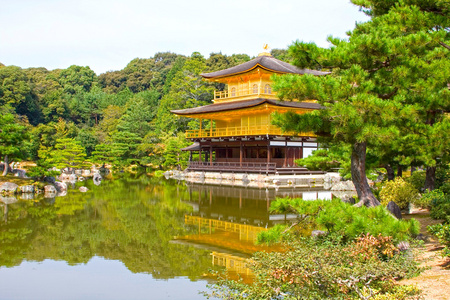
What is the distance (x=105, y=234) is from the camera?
10023mm

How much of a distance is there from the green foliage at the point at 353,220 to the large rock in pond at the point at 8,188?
48.7ft

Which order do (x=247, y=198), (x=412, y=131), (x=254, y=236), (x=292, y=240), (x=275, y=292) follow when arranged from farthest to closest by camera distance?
(x=247, y=198) → (x=254, y=236) → (x=412, y=131) → (x=292, y=240) → (x=275, y=292)

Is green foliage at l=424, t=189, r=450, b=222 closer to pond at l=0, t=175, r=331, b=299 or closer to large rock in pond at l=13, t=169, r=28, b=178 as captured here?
pond at l=0, t=175, r=331, b=299

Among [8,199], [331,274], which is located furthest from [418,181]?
[8,199]

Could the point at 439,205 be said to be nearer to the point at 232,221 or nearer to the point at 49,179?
the point at 232,221

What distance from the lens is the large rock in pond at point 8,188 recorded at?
57.4ft

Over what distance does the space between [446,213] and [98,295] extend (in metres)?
5.83

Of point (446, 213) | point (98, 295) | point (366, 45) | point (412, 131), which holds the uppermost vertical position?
point (366, 45)

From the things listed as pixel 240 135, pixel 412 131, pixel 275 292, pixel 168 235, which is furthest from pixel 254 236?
pixel 240 135

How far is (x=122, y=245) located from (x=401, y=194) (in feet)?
21.3

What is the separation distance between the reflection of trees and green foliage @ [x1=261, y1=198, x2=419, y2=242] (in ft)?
7.06


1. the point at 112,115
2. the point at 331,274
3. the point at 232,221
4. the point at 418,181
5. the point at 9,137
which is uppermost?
the point at 112,115

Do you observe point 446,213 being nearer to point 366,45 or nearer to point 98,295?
point 366,45

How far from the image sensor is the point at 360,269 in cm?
470
